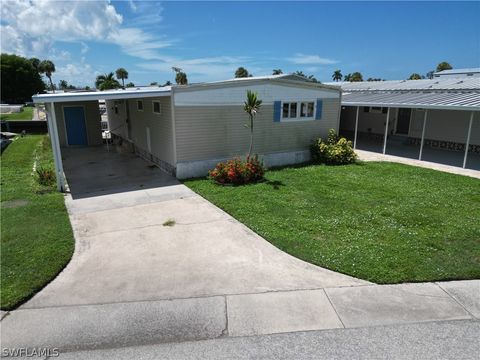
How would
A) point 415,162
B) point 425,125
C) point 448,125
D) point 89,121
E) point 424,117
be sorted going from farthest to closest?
point 89,121 < point 448,125 < point 425,125 < point 424,117 < point 415,162

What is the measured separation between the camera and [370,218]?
25.1 ft

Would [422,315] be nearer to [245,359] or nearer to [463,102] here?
[245,359]

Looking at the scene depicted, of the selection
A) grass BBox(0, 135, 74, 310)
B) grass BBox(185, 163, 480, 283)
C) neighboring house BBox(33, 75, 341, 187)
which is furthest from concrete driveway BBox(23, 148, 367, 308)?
neighboring house BBox(33, 75, 341, 187)

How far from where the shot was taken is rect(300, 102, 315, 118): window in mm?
13805

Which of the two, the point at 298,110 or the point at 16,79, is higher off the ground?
the point at 16,79

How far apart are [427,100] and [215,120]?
933 cm

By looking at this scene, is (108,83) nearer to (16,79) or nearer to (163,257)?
(16,79)

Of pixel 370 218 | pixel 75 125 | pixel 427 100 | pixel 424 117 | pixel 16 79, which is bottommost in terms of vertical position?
pixel 370 218

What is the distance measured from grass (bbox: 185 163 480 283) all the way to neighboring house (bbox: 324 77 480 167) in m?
3.68

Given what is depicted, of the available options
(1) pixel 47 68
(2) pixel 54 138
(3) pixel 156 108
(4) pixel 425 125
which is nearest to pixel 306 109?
(3) pixel 156 108

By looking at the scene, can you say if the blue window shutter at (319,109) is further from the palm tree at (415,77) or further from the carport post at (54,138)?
the palm tree at (415,77)

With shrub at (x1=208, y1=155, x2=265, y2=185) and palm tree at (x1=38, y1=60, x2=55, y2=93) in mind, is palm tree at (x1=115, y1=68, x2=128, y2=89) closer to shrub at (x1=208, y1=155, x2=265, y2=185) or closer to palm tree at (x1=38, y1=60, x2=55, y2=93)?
palm tree at (x1=38, y1=60, x2=55, y2=93)

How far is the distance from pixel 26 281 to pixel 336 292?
461cm

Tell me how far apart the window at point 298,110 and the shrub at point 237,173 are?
337 cm
